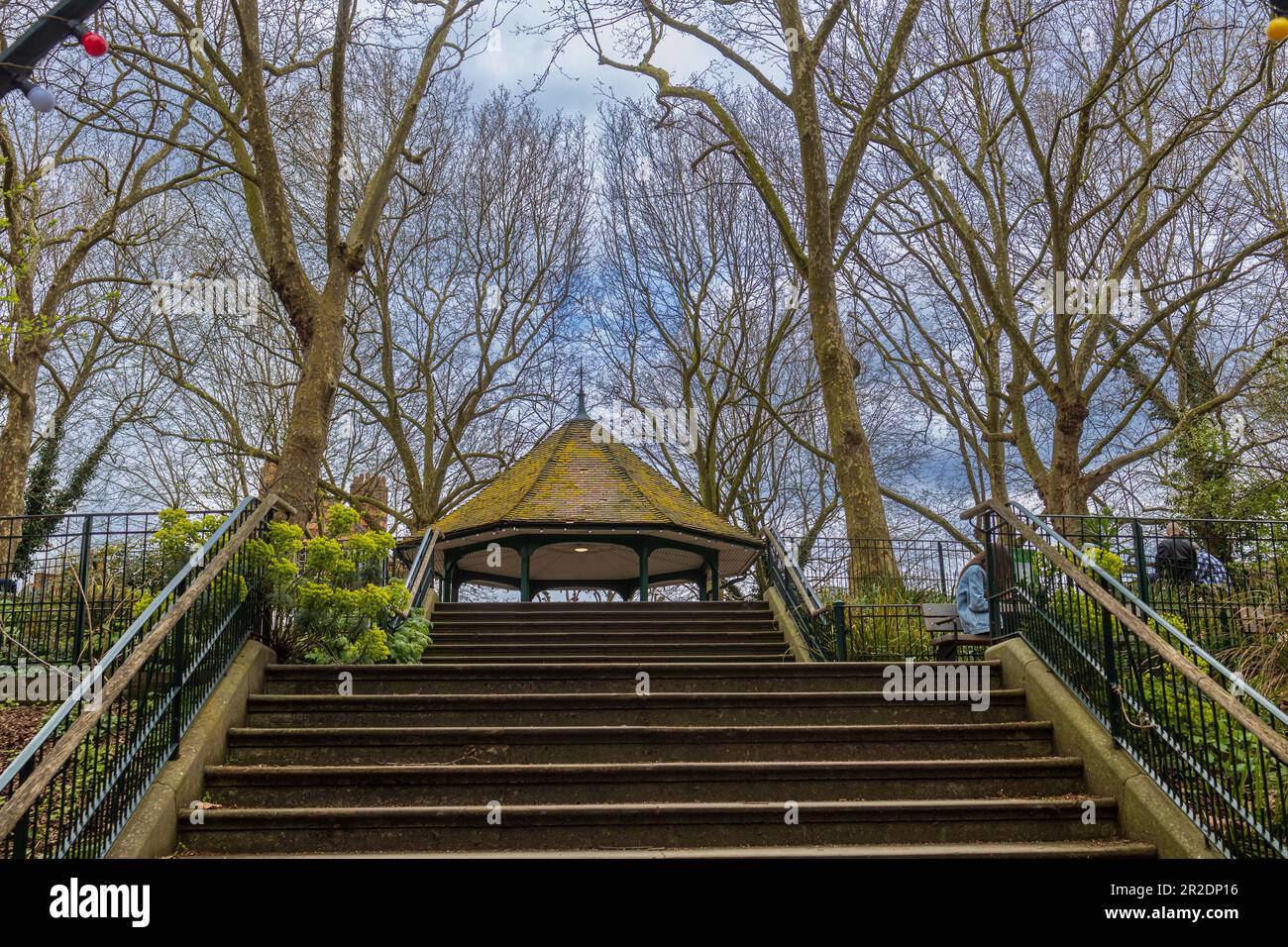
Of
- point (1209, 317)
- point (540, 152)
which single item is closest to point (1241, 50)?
point (1209, 317)

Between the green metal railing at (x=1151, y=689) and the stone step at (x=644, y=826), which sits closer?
the green metal railing at (x=1151, y=689)

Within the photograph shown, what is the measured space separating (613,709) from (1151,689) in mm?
3189

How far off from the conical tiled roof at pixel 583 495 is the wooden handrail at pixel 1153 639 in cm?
785

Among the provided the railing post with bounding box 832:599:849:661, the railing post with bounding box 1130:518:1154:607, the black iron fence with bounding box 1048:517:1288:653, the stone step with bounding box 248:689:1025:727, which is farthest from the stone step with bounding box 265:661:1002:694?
the black iron fence with bounding box 1048:517:1288:653

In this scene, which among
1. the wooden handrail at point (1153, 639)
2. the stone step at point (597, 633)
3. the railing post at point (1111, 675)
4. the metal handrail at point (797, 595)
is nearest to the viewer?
the wooden handrail at point (1153, 639)

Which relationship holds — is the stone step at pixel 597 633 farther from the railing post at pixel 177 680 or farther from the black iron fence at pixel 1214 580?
the railing post at pixel 177 680

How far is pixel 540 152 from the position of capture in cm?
2280

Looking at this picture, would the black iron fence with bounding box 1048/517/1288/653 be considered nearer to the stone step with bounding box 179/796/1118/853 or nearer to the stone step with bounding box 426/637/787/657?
the stone step with bounding box 179/796/1118/853

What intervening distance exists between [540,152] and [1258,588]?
17641 millimetres

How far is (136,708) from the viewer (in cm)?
583

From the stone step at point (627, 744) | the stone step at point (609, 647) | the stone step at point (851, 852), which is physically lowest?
the stone step at point (851, 852)

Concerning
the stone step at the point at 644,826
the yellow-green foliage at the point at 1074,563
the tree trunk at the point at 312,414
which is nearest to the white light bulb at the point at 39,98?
the stone step at the point at 644,826

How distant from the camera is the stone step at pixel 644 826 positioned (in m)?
5.43

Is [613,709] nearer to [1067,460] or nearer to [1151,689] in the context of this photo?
[1151,689]
